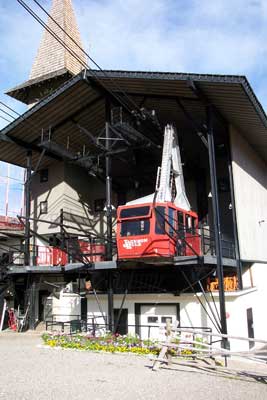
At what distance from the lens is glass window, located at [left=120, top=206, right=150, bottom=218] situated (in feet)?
55.4

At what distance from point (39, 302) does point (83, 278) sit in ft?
12.7

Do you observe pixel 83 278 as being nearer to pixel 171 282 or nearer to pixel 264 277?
Result: pixel 171 282

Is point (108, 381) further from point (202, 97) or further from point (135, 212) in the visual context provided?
point (202, 97)

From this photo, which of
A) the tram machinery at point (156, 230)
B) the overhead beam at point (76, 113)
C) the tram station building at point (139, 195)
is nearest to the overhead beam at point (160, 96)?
the tram station building at point (139, 195)

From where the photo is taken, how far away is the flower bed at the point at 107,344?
14323 mm

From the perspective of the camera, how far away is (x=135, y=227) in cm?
1692

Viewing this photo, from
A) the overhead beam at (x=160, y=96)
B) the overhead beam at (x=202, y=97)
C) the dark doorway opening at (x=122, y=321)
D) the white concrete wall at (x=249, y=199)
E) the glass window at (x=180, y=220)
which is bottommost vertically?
the dark doorway opening at (x=122, y=321)

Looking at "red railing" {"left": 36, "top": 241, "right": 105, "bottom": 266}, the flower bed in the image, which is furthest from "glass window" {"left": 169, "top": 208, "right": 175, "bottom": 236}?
"red railing" {"left": 36, "top": 241, "right": 105, "bottom": 266}

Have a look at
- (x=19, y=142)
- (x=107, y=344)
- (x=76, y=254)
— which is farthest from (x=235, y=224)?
(x=19, y=142)

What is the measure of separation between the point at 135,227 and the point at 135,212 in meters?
0.64

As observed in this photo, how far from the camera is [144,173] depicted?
2603cm

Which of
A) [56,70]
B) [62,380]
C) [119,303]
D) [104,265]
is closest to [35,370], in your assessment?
[62,380]

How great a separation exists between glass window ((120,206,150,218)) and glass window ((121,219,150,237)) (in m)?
0.26

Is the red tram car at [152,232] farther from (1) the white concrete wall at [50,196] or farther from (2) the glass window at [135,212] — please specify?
(1) the white concrete wall at [50,196]
